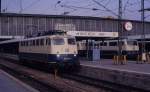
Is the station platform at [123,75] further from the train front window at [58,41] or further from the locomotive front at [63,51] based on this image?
the train front window at [58,41]

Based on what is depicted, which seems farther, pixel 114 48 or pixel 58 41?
pixel 114 48

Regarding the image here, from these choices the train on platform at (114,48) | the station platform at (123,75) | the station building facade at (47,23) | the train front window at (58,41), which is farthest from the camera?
the station building facade at (47,23)

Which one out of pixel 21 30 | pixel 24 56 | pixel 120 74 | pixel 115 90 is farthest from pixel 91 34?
pixel 21 30

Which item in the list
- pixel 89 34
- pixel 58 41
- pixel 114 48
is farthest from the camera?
pixel 114 48

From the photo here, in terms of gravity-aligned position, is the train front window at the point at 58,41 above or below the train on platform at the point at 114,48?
above

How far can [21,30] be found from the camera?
340ft

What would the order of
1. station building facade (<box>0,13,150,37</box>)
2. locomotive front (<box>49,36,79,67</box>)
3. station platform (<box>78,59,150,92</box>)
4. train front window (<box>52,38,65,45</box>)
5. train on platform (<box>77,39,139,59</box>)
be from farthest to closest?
station building facade (<box>0,13,150,37</box>) → train on platform (<box>77,39,139,59</box>) → train front window (<box>52,38,65,45</box>) → locomotive front (<box>49,36,79,67</box>) → station platform (<box>78,59,150,92</box>)

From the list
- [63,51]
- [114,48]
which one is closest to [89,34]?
[114,48]

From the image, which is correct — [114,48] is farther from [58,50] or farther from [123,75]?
[123,75]

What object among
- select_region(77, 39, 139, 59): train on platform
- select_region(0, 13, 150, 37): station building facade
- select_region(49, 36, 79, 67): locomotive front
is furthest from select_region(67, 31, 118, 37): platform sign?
select_region(0, 13, 150, 37): station building facade

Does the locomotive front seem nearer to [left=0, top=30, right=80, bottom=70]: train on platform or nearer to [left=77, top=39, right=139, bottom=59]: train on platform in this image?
[left=0, top=30, right=80, bottom=70]: train on platform

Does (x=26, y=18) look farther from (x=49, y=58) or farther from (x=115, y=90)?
(x=115, y=90)

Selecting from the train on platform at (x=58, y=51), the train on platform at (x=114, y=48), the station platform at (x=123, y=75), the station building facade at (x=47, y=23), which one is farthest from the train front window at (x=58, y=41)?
the station building facade at (x=47, y=23)

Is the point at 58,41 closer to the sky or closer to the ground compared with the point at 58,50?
closer to the sky
